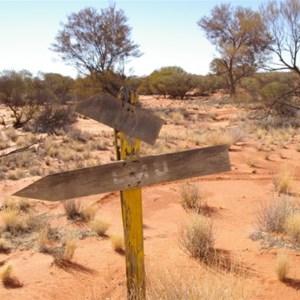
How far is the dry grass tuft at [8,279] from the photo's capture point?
17.3 ft

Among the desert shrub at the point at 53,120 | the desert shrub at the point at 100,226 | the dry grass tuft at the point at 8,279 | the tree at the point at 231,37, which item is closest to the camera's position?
the dry grass tuft at the point at 8,279

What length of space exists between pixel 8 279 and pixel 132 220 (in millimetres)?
2834

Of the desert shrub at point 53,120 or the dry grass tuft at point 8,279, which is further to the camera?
the desert shrub at point 53,120

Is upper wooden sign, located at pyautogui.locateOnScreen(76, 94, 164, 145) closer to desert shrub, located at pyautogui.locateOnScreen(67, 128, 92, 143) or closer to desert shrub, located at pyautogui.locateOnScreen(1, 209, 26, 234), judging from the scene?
desert shrub, located at pyautogui.locateOnScreen(1, 209, 26, 234)

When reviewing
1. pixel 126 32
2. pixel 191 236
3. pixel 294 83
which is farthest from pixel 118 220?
pixel 126 32

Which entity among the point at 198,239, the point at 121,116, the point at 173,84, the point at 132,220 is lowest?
the point at 198,239

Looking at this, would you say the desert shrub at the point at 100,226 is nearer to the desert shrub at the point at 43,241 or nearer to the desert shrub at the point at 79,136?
the desert shrub at the point at 43,241

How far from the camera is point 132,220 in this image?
133 inches

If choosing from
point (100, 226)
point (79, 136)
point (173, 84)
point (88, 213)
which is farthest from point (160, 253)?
point (173, 84)

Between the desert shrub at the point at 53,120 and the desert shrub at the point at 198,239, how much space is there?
48.9 feet

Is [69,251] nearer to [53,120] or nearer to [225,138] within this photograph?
[225,138]

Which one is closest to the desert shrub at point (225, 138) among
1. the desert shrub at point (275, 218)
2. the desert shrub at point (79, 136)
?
the desert shrub at point (79, 136)

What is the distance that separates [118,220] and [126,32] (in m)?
25.5

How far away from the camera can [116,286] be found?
4.87 meters
